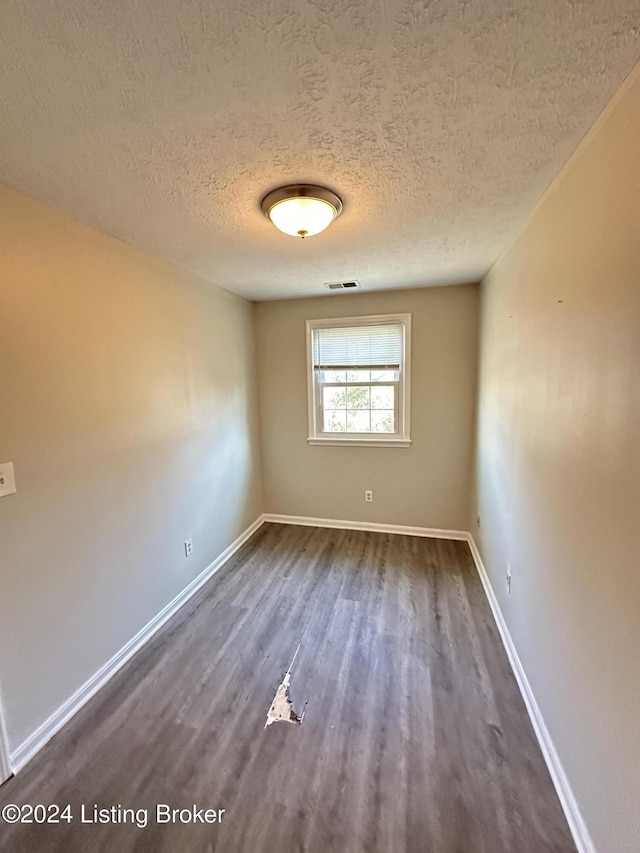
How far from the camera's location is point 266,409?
3.85 m

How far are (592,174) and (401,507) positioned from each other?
9.58 feet

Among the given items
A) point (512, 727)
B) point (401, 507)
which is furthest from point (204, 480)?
point (512, 727)

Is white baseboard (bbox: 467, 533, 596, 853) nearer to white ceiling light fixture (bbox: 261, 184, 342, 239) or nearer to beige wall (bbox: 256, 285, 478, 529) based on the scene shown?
beige wall (bbox: 256, 285, 478, 529)

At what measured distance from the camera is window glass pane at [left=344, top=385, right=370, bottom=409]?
3.61 metres

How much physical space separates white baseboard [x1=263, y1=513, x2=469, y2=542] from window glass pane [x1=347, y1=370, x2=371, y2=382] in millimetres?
1462

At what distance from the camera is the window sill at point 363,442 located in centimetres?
351

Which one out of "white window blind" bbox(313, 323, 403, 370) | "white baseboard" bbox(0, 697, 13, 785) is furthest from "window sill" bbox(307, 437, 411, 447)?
"white baseboard" bbox(0, 697, 13, 785)

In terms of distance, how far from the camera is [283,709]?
171 centimetres

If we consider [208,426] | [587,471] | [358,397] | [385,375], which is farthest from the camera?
[358,397]

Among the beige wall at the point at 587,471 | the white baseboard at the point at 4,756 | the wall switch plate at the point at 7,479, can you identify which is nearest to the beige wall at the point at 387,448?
the beige wall at the point at 587,471

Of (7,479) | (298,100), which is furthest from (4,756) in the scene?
(298,100)

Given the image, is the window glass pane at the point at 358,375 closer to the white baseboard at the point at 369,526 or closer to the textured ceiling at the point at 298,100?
the white baseboard at the point at 369,526

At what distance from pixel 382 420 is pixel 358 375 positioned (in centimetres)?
51

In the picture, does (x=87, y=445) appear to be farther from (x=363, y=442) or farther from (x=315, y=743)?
(x=363, y=442)
